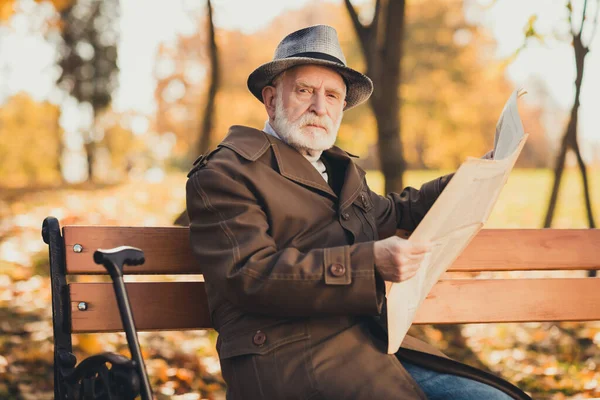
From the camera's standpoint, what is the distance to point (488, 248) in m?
3.36

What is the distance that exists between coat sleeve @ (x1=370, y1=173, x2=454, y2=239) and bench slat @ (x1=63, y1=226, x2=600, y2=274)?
11.4 inches

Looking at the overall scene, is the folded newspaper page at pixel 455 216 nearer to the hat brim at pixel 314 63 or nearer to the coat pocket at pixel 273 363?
the coat pocket at pixel 273 363

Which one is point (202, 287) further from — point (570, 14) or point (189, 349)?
point (570, 14)

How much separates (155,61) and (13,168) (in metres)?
9.75

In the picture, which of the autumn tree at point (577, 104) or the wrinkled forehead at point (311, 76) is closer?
the wrinkled forehead at point (311, 76)

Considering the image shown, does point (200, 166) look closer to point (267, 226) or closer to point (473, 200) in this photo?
point (267, 226)

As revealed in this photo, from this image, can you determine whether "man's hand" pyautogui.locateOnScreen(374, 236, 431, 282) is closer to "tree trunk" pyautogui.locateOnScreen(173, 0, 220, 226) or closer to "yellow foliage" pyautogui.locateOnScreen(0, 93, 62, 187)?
"tree trunk" pyautogui.locateOnScreen(173, 0, 220, 226)

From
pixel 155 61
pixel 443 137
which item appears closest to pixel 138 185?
pixel 155 61

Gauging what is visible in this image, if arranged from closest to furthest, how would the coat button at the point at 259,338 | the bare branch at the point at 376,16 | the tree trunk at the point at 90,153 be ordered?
the coat button at the point at 259,338, the bare branch at the point at 376,16, the tree trunk at the point at 90,153

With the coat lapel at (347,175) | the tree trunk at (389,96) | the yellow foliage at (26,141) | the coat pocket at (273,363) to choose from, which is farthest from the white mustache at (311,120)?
the yellow foliage at (26,141)

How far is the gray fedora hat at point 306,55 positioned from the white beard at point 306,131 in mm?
134

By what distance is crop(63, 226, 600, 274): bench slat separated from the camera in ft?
9.46

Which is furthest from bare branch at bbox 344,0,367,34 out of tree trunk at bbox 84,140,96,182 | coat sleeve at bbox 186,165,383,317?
tree trunk at bbox 84,140,96,182

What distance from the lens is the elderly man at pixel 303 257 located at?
7.66 ft
